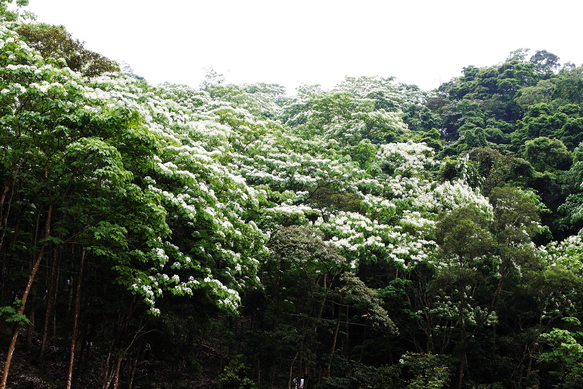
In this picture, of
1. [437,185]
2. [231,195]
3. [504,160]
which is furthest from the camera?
[504,160]

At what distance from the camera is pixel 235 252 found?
987 centimetres

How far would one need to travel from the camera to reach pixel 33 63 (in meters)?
7.68

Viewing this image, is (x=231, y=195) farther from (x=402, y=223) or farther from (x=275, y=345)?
(x=402, y=223)

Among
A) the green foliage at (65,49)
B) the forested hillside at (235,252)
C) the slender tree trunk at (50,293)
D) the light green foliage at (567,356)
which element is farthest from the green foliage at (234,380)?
the green foliage at (65,49)

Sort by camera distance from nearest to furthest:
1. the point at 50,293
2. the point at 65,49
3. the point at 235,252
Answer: the point at 50,293
the point at 235,252
the point at 65,49

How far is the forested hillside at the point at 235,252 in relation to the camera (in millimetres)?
6992

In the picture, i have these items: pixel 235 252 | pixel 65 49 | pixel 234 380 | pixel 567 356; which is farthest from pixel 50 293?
pixel 567 356

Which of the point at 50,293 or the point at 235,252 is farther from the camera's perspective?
the point at 235,252

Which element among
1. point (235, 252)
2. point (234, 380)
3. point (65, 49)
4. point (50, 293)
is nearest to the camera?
point (50, 293)

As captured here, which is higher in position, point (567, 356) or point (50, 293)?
point (50, 293)

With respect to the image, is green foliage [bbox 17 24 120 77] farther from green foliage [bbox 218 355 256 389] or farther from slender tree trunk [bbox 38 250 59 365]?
green foliage [bbox 218 355 256 389]

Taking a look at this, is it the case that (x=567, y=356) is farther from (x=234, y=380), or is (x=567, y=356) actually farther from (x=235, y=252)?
(x=235, y=252)

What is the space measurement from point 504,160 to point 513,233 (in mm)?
9788

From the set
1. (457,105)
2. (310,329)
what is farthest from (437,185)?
(457,105)
